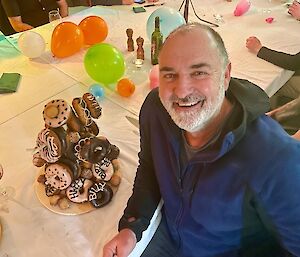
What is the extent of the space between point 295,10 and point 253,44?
1.34 ft

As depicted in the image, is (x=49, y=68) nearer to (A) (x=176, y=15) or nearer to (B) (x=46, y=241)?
(A) (x=176, y=15)

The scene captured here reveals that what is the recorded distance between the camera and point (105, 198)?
107 cm

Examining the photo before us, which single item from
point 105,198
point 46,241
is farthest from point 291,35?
point 46,241

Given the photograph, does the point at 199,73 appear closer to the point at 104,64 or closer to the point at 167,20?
the point at 104,64

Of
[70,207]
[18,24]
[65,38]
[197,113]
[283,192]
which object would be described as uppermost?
[197,113]

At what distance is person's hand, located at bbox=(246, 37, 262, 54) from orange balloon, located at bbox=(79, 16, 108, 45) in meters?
0.64

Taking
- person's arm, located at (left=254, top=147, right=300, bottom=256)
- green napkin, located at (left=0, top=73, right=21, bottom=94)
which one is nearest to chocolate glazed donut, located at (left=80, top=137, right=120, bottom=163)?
person's arm, located at (left=254, top=147, right=300, bottom=256)

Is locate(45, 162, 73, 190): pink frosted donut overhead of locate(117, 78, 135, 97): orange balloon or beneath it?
overhead

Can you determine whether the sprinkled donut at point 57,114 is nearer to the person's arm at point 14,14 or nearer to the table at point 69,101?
the table at point 69,101

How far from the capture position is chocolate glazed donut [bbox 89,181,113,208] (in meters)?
1.06

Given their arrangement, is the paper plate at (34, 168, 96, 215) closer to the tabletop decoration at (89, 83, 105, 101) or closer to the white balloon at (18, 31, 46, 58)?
the tabletop decoration at (89, 83, 105, 101)

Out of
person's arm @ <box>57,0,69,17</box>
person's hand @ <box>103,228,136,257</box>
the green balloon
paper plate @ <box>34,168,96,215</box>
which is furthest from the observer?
person's arm @ <box>57,0,69,17</box>

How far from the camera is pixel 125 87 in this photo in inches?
57.9

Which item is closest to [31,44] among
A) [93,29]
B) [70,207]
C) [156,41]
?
[93,29]
